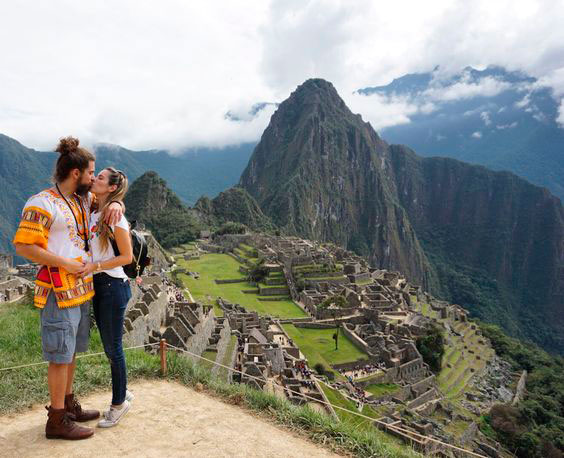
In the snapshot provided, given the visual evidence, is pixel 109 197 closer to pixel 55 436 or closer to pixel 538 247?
pixel 55 436

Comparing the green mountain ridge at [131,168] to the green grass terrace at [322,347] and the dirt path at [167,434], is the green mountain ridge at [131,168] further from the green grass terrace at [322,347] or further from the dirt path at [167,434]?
the green grass terrace at [322,347]

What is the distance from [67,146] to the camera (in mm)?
3830

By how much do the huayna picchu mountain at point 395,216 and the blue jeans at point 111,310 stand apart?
106 meters

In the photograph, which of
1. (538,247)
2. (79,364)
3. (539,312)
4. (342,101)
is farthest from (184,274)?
(538,247)

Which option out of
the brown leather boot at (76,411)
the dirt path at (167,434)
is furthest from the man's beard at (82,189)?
the dirt path at (167,434)

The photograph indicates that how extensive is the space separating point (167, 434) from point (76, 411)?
3.05 feet

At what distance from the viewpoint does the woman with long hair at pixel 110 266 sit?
3.95 m

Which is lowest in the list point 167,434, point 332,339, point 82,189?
point 332,339

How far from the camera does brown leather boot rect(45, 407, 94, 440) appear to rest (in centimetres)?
382

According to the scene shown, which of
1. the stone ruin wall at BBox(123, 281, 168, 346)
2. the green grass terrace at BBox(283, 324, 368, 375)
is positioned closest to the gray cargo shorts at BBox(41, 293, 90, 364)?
the stone ruin wall at BBox(123, 281, 168, 346)

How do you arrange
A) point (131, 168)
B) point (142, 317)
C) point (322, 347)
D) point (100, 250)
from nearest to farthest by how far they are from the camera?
point (100, 250) < point (142, 317) < point (322, 347) < point (131, 168)

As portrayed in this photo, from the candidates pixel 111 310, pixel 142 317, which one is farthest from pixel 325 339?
pixel 111 310

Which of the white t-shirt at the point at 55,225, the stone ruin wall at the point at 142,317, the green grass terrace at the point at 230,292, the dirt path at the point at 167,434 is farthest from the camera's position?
the green grass terrace at the point at 230,292

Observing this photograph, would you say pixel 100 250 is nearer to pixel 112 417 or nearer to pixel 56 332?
pixel 56 332
